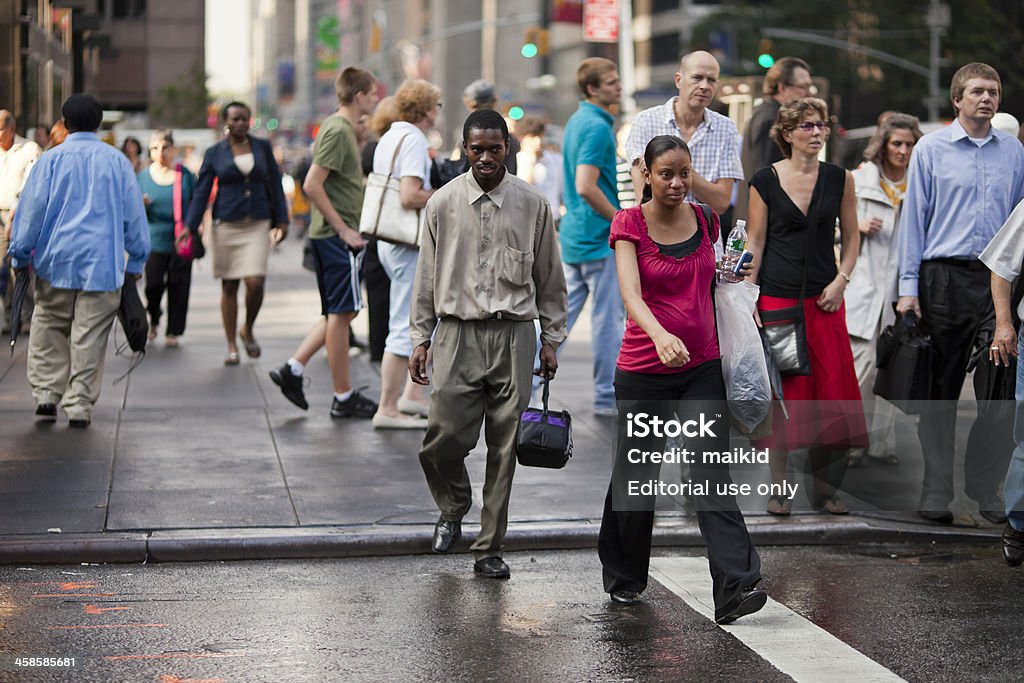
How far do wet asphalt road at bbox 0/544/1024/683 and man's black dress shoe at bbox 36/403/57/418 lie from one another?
3465 mm

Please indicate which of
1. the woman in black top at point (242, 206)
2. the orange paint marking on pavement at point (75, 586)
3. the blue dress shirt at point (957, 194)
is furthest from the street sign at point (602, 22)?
the orange paint marking on pavement at point (75, 586)

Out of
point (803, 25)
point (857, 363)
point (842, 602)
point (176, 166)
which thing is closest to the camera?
point (842, 602)

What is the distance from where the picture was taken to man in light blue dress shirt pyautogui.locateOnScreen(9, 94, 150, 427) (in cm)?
952

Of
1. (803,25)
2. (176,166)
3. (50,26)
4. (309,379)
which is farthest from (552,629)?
(803,25)

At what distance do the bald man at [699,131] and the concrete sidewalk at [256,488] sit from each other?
168 cm

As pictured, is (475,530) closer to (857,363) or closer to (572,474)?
(572,474)

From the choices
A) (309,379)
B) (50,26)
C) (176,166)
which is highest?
(50,26)

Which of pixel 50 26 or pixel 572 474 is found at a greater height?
pixel 50 26

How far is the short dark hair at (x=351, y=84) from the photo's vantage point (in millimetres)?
10320

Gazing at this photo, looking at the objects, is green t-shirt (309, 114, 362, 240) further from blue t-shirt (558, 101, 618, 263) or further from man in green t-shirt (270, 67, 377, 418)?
blue t-shirt (558, 101, 618, 263)

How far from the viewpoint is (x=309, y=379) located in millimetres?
11992

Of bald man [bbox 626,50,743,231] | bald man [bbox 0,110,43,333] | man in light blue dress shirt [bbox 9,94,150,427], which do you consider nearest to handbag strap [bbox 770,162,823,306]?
bald man [bbox 626,50,743,231]

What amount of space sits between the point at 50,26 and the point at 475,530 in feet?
63.8

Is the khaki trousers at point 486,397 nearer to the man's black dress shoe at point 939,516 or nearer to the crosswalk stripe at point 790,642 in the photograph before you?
the crosswalk stripe at point 790,642
